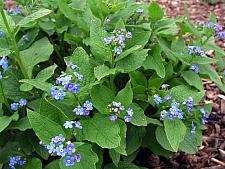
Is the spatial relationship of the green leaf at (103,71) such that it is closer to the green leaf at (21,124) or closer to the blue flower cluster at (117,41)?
the blue flower cluster at (117,41)

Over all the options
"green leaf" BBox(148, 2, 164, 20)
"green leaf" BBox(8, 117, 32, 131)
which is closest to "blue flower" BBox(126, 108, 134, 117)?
"green leaf" BBox(8, 117, 32, 131)

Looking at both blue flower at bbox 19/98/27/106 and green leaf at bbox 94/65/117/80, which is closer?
green leaf at bbox 94/65/117/80

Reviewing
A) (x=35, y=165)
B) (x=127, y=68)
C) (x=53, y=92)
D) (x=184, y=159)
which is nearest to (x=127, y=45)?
(x=127, y=68)

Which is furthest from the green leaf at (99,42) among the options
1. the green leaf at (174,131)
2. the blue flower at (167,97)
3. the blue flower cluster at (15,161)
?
the blue flower cluster at (15,161)

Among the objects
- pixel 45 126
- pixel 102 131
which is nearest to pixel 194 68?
pixel 102 131

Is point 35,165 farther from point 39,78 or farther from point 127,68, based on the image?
point 127,68

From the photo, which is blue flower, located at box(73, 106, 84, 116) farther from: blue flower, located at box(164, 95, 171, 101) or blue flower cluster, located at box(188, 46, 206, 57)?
blue flower cluster, located at box(188, 46, 206, 57)

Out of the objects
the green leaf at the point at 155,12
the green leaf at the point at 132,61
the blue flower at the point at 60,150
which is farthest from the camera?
the green leaf at the point at 155,12
